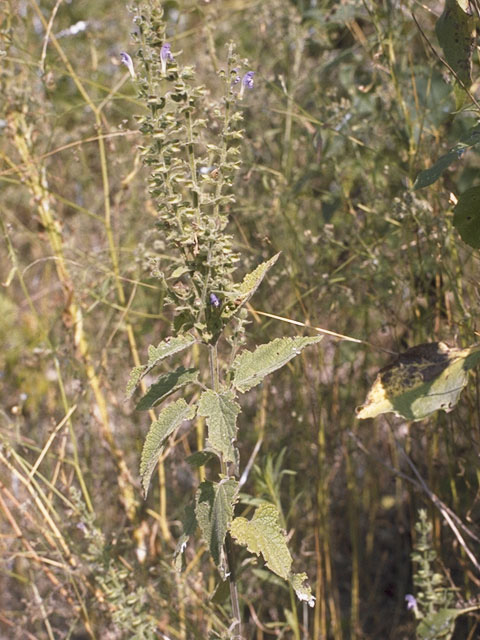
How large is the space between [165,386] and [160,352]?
7 cm

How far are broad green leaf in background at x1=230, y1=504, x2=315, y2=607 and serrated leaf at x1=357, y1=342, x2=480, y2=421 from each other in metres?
0.21

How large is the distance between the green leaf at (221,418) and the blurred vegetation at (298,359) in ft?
1.26

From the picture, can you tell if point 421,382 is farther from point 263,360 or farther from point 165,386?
point 165,386

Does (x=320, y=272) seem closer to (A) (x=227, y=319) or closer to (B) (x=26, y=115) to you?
(A) (x=227, y=319)

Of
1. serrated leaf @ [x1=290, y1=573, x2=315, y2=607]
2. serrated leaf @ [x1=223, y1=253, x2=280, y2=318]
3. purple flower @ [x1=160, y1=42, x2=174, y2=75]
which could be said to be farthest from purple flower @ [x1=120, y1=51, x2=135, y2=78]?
serrated leaf @ [x1=290, y1=573, x2=315, y2=607]

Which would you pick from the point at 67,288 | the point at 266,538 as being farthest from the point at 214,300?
the point at 67,288

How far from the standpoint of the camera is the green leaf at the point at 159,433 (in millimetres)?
869

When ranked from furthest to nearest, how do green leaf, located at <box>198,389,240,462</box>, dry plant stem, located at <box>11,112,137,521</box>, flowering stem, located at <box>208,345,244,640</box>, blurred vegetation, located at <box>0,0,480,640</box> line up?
1. dry plant stem, located at <box>11,112,137,521</box>
2. blurred vegetation, located at <box>0,0,480,640</box>
3. flowering stem, located at <box>208,345,244,640</box>
4. green leaf, located at <box>198,389,240,462</box>

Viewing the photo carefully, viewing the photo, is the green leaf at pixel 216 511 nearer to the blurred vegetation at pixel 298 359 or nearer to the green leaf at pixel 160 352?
the green leaf at pixel 160 352

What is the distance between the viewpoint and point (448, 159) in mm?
984

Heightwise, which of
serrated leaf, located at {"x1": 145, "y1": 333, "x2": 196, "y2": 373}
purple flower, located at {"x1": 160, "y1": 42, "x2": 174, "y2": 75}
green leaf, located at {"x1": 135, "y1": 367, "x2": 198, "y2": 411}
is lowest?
green leaf, located at {"x1": 135, "y1": 367, "x2": 198, "y2": 411}

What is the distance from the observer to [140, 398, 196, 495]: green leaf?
0.87 meters

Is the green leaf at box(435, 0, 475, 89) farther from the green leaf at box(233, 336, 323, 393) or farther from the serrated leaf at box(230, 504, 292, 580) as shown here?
the serrated leaf at box(230, 504, 292, 580)

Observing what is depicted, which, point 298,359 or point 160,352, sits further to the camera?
point 298,359
